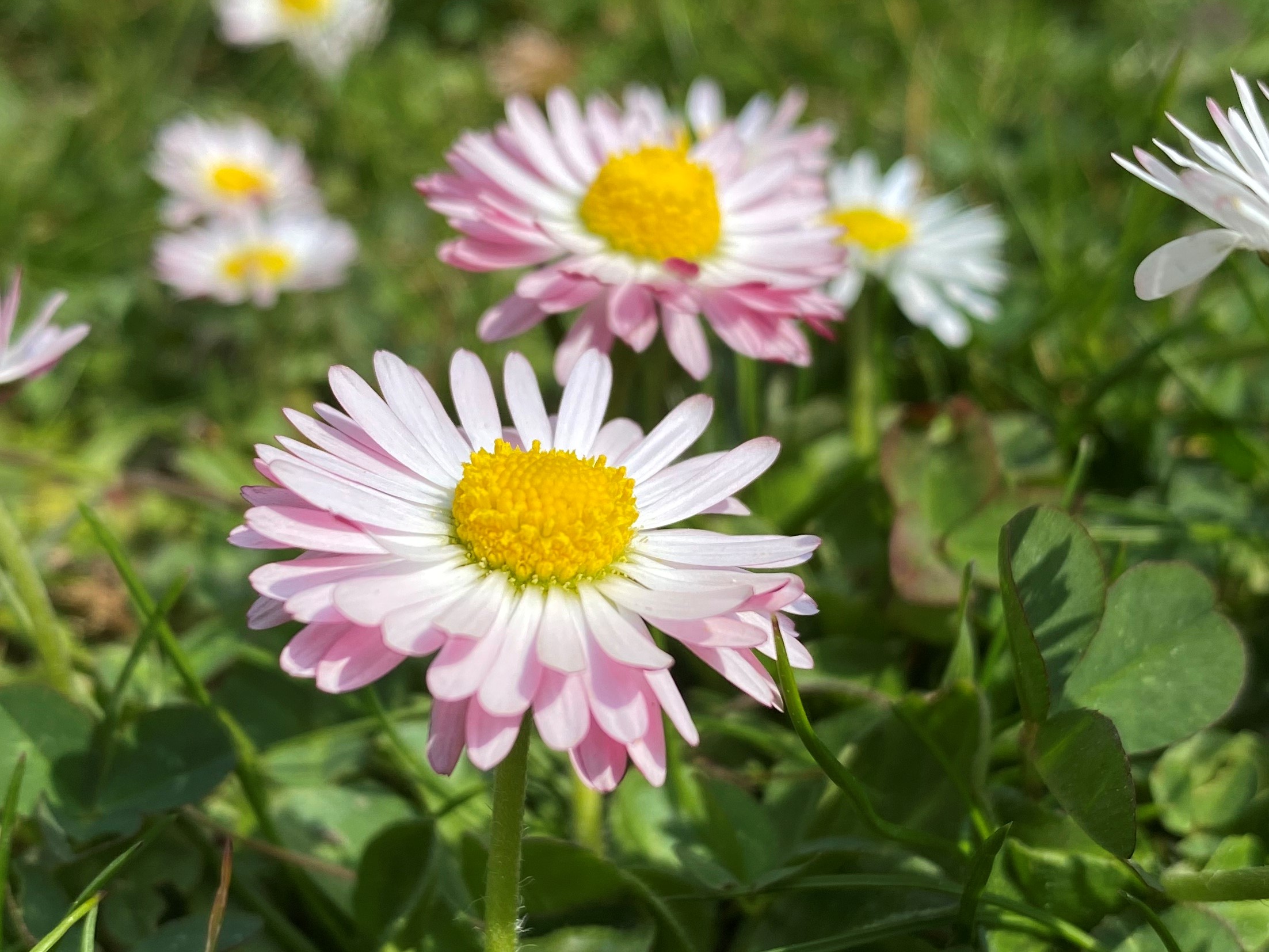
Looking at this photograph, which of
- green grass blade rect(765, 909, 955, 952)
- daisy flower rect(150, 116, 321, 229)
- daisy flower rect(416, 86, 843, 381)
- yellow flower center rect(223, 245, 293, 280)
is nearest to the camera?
green grass blade rect(765, 909, 955, 952)

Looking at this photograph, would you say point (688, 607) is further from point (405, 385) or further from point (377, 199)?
point (377, 199)

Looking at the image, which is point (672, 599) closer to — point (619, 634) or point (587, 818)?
point (619, 634)

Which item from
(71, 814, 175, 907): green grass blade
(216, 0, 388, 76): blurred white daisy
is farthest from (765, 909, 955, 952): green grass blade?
(216, 0, 388, 76): blurred white daisy

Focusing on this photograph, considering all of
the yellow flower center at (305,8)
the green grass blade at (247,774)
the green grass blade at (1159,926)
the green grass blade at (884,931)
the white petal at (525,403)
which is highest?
the yellow flower center at (305,8)

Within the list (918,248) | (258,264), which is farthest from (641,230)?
A: (258,264)

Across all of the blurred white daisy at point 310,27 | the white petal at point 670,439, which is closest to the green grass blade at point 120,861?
the white petal at point 670,439

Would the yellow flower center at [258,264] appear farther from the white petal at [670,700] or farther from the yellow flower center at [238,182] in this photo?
the white petal at [670,700]

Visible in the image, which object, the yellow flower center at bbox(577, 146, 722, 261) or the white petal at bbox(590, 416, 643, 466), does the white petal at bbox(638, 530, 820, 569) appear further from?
the yellow flower center at bbox(577, 146, 722, 261)
